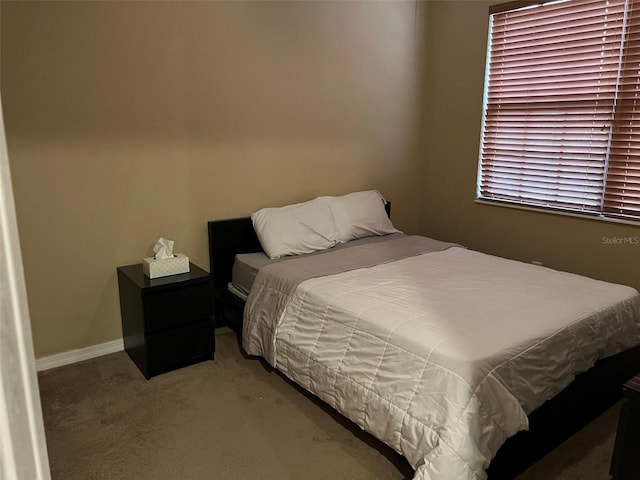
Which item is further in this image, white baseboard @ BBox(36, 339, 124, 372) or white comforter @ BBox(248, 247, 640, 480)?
white baseboard @ BBox(36, 339, 124, 372)

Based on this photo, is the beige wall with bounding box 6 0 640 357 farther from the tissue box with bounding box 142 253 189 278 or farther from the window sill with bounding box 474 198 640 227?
the tissue box with bounding box 142 253 189 278

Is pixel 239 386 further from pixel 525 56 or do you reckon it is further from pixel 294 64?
pixel 525 56

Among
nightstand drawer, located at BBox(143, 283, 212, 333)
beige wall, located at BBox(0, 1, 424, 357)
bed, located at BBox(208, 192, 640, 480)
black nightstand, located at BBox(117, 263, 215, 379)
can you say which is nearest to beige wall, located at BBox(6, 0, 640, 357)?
beige wall, located at BBox(0, 1, 424, 357)

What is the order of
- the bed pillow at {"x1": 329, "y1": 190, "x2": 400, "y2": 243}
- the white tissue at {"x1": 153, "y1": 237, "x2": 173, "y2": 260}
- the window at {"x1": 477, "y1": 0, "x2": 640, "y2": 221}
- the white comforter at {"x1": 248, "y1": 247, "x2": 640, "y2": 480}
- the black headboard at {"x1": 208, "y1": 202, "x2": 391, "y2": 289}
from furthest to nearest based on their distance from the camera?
the bed pillow at {"x1": 329, "y1": 190, "x2": 400, "y2": 243} < the black headboard at {"x1": 208, "y1": 202, "x2": 391, "y2": 289} < the window at {"x1": 477, "y1": 0, "x2": 640, "y2": 221} < the white tissue at {"x1": 153, "y1": 237, "x2": 173, "y2": 260} < the white comforter at {"x1": 248, "y1": 247, "x2": 640, "y2": 480}

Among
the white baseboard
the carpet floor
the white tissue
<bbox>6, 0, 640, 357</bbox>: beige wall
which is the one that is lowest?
the carpet floor

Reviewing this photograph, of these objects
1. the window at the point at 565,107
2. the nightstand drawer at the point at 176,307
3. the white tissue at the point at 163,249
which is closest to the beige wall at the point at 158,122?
the white tissue at the point at 163,249

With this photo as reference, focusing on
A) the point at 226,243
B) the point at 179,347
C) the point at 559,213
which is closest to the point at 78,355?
the point at 179,347

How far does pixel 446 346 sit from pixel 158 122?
2.15 metres

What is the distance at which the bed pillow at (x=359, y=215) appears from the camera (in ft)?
11.9

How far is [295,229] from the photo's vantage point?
337 centimetres

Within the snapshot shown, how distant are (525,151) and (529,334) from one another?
2.09 m

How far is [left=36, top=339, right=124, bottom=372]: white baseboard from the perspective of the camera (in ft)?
9.47

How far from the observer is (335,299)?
2.49 m

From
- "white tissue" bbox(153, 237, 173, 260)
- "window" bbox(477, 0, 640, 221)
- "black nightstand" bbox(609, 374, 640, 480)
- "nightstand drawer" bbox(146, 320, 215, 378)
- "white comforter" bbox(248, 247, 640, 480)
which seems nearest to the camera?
"black nightstand" bbox(609, 374, 640, 480)
